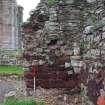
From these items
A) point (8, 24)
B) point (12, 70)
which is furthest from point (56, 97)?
point (8, 24)

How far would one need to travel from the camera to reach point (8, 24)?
45219 millimetres

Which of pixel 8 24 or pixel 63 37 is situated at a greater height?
pixel 8 24

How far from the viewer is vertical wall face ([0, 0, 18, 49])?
44.1 m

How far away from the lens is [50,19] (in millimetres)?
11945

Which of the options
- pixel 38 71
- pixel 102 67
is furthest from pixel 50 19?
pixel 102 67

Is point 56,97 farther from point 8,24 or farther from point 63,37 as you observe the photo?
point 8,24

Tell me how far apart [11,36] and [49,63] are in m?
33.2

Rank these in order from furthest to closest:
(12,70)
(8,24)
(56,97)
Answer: (8,24)
(12,70)
(56,97)

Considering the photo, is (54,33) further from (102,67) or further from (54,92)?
(102,67)

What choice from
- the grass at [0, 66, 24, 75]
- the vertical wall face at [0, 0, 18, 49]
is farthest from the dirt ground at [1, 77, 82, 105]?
the vertical wall face at [0, 0, 18, 49]

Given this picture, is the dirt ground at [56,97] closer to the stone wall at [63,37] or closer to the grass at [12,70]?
the stone wall at [63,37]

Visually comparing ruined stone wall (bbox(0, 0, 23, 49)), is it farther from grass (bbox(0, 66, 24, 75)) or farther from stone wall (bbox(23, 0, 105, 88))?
stone wall (bbox(23, 0, 105, 88))

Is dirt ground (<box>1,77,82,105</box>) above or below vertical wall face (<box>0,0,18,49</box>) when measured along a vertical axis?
below

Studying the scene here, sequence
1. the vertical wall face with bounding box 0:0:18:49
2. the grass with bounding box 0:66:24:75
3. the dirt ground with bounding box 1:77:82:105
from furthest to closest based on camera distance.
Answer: the vertical wall face with bounding box 0:0:18:49, the grass with bounding box 0:66:24:75, the dirt ground with bounding box 1:77:82:105
